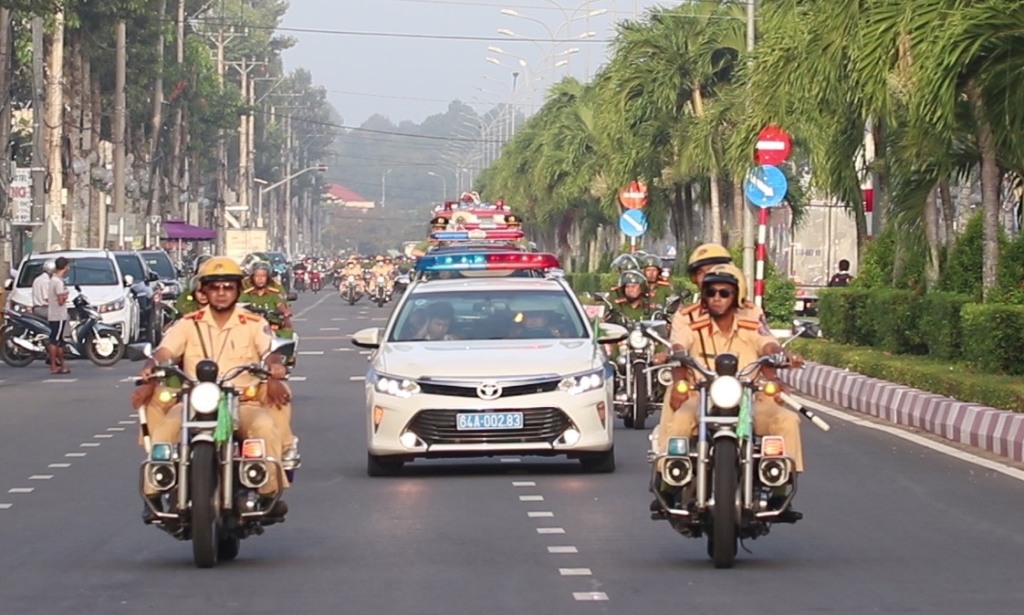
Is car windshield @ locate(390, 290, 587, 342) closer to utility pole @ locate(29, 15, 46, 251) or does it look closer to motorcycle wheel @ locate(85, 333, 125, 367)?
motorcycle wheel @ locate(85, 333, 125, 367)

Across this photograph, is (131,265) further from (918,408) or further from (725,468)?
(725,468)

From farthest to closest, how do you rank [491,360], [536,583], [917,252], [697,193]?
[697,193] → [917,252] → [491,360] → [536,583]

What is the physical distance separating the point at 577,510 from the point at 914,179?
16.1 metres

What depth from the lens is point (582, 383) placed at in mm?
16953

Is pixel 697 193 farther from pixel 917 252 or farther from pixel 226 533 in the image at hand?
pixel 226 533

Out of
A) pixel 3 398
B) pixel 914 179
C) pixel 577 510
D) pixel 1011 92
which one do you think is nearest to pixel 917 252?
pixel 914 179

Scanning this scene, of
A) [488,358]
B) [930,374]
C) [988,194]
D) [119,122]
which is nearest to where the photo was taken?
[488,358]

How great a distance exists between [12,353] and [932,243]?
14.8 meters

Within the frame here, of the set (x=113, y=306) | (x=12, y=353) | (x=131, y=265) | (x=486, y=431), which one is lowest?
(x=12, y=353)

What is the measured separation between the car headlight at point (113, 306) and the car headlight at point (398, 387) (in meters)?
24.0

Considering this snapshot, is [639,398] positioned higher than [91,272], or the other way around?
[91,272]

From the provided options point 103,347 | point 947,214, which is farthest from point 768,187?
point 103,347

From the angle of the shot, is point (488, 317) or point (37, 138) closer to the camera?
point (488, 317)

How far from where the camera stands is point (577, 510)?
14898 millimetres
